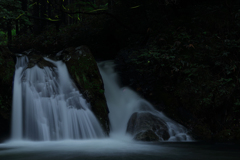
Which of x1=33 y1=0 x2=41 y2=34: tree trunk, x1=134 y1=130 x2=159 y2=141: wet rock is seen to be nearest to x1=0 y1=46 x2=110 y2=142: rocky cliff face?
x1=134 y1=130 x2=159 y2=141: wet rock

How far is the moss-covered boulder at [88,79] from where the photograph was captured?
7152 mm

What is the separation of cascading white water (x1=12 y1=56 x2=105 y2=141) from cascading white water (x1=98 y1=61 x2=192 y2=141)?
1162 mm

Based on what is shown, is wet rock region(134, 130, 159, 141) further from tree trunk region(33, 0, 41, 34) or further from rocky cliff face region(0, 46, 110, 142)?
tree trunk region(33, 0, 41, 34)

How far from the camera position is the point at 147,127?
6.73m

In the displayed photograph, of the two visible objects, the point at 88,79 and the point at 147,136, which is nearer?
the point at 147,136

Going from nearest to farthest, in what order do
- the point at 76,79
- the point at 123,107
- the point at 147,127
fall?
1. the point at 147,127
2. the point at 76,79
3. the point at 123,107

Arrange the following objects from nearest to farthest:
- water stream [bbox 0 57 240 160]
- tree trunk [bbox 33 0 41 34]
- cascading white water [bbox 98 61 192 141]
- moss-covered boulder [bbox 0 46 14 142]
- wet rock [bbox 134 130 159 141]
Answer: water stream [bbox 0 57 240 160]
moss-covered boulder [bbox 0 46 14 142]
wet rock [bbox 134 130 159 141]
cascading white water [bbox 98 61 192 141]
tree trunk [bbox 33 0 41 34]

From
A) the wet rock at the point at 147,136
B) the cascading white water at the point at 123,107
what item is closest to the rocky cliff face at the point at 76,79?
the cascading white water at the point at 123,107

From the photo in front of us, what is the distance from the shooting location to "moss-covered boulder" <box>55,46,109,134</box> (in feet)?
23.5

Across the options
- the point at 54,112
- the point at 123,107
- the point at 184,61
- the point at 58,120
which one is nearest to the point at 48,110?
Result: the point at 54,112

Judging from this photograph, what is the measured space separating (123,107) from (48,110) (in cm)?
313

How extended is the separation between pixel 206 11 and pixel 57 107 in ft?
26.2

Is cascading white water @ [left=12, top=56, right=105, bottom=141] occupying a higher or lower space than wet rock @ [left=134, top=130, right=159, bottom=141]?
higher

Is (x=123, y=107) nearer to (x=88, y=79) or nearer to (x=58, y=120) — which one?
(x=88, y=79)
